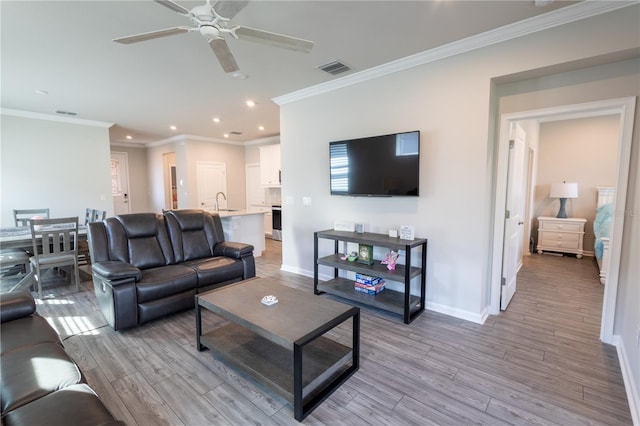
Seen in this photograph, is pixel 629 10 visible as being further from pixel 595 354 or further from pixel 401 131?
pixel 595 354

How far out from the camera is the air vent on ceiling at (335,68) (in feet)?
10.6

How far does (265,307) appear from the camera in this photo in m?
2.18

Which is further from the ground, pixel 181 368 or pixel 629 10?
pixel 629 10

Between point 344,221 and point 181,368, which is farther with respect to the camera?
point 344,221

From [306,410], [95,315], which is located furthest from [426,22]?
[95,315]

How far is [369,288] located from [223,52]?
2.69m

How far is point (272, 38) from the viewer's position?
203 cm

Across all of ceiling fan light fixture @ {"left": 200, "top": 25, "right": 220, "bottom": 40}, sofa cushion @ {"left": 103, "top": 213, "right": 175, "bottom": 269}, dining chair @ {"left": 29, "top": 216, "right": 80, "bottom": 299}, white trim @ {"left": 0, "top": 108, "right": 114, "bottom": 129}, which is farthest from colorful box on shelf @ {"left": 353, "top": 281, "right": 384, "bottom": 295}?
white trim @ {"left": 0, "top": 108, "right": 114, "bottom": 129}

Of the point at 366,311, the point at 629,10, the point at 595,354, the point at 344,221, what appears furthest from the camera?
the point at 344,221

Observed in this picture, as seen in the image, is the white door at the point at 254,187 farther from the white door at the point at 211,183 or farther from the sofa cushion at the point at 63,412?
the sofa cushion at the point at 63,412

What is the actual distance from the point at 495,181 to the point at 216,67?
3301mm

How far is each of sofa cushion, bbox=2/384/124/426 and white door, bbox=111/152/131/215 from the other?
8.92 meters

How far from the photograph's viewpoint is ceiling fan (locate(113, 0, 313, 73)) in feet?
5.78

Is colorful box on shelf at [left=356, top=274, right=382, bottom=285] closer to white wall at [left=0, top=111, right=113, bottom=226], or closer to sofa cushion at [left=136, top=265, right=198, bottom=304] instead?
sofa cushion at [left=136, top=265, right=198, bottom=304]
